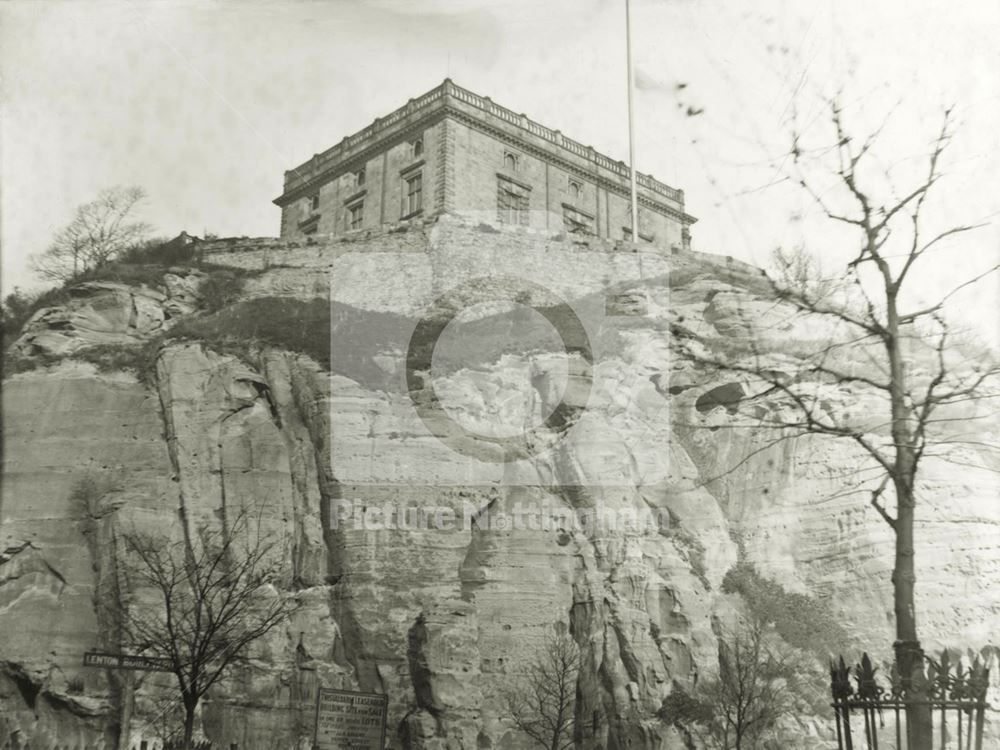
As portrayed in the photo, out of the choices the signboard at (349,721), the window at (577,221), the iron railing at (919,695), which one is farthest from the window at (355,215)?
the iron railing at (919,695)

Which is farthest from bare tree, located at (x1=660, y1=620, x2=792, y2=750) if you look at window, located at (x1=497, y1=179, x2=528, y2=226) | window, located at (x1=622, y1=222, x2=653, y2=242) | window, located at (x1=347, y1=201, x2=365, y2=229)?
window, located at (x1=347, y1=201, x2=365, y2=229)

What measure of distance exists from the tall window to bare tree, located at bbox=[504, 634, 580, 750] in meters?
20.8

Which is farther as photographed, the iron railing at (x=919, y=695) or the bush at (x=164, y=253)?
the bush at (x=164, y=253)

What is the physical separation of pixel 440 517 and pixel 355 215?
2013 centimetres

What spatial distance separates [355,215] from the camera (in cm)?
4388

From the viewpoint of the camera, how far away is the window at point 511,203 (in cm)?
4162

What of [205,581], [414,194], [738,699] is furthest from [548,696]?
[414,194]

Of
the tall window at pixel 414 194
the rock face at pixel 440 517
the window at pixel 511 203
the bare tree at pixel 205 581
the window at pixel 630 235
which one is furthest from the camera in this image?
the window at pixel 630 235

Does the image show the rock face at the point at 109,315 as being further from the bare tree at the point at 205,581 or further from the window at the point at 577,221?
the window at the point at 577,221

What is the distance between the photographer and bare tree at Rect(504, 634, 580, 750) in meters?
23.9

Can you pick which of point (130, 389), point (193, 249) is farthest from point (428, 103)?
point (130, 389)

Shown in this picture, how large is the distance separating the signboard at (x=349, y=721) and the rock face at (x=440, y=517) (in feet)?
28.6

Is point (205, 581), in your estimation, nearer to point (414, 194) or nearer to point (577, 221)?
point (414, 194)

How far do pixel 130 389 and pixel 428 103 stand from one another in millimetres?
18176
